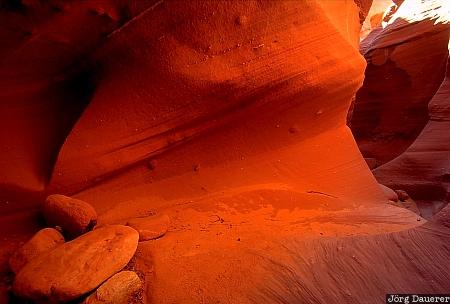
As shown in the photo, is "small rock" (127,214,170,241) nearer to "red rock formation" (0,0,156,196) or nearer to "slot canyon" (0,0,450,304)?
"slot canyon" (0,0,450,304)

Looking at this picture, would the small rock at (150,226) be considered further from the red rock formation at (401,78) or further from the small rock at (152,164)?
the red rock formation at (401,78)

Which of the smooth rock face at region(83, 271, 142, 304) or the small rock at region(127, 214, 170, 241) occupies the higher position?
the small rock at region(127, 214, 170, 241)

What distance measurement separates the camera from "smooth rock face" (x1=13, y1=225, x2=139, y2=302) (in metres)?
1.35

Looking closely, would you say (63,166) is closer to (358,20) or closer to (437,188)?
(358,20)

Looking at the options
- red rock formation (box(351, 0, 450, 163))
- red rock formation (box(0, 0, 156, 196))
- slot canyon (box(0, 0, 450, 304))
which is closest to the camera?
slot canyon (box(0, 0, 450, 304))

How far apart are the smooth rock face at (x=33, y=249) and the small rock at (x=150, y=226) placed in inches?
17.0

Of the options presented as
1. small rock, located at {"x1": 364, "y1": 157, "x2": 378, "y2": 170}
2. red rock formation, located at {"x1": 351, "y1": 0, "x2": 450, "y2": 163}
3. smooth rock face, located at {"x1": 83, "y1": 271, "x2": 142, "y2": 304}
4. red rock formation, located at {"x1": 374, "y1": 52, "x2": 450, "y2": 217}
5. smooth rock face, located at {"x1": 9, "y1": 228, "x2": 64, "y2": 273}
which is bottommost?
smooth rock face, located at {"x1": 83, "y1": 271, "x2": 142, "y2": 304}

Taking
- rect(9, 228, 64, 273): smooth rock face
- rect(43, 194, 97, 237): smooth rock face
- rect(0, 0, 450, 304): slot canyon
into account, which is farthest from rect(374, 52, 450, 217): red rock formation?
rect(9, 228, 64, 273): smooth rock face

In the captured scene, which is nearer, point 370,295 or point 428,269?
point 370,295

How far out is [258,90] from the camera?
2434mm

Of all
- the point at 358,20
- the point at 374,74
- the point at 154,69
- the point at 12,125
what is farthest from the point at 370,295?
the point at 374,74

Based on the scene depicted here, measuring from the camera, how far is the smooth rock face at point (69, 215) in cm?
179

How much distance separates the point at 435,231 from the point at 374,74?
6.53 m

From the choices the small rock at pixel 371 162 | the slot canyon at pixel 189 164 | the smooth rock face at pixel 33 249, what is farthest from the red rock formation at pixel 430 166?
the smooth rock face at pixel 33 249
